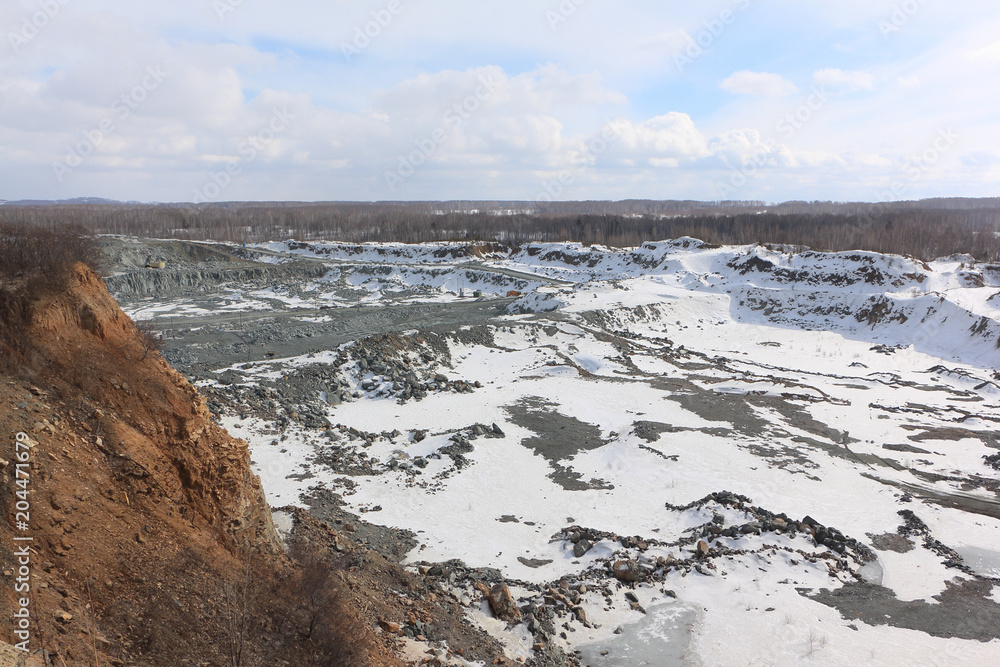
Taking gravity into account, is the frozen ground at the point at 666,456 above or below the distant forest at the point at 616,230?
below

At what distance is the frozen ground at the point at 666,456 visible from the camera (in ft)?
33.5

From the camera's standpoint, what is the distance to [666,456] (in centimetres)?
1723

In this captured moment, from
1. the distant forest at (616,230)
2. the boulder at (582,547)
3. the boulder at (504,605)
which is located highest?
the distant forest at (616,230)

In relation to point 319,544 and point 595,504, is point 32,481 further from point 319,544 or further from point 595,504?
point 595,504

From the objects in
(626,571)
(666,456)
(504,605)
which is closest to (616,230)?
(666,456)

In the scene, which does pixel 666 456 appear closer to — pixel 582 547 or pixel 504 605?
pixel 582 547

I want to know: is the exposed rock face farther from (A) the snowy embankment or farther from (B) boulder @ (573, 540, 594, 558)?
(B) boulder @ (573, 540, 594, 558)

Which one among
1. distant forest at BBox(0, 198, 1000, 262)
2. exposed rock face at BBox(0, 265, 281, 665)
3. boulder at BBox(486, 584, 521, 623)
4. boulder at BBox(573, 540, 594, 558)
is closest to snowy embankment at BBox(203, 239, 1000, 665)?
boulder at BBox(573, 540, 594, 558)

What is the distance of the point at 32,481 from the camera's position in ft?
19.9

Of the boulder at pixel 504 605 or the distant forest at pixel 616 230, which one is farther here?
the distant forest at pixel 616 230

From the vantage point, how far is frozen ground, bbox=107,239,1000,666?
10.2 m

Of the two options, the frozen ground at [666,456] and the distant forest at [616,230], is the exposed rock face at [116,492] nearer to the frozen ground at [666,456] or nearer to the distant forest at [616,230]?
the frozen ground at [666,456]

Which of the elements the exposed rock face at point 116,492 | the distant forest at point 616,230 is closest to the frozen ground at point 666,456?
the exposed rock face at point 116,492

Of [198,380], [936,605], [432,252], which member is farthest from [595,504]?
[432,252]
